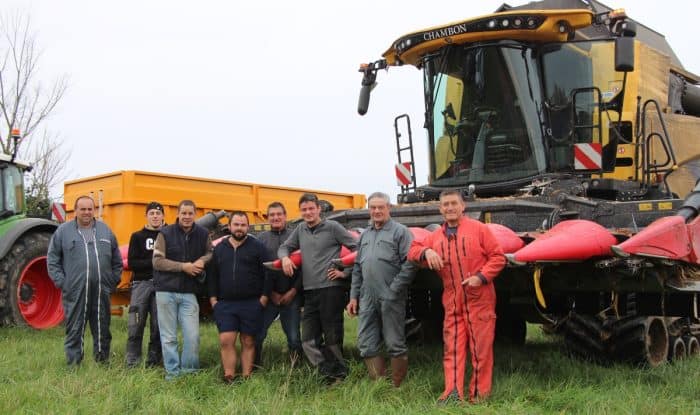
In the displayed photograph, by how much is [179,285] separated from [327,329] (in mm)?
1265

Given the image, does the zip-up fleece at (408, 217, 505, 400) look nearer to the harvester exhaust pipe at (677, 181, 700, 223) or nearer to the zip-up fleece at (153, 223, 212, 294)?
the harvester exhaust pipe at (677, 181, 700, 223)

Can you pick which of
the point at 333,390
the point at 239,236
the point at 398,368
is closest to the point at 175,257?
the point at 239,236

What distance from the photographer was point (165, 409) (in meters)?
5.08

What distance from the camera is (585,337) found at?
702cm

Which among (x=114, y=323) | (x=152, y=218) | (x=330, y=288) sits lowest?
(x=114, y=323)

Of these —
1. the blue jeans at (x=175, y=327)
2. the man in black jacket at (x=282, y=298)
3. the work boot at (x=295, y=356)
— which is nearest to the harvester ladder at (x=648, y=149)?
the man in black jacket at (x=282, y=298)

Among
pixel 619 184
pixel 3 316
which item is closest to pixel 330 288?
pixel 619 184

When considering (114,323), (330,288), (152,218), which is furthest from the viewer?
(114,323)

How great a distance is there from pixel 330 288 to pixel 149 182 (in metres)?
5.47

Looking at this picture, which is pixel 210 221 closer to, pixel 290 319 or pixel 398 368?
pixel 290 319

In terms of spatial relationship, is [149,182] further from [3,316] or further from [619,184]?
[619,184]

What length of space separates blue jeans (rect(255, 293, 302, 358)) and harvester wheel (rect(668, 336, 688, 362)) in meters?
3.56

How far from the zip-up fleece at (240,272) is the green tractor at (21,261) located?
14.2 ft

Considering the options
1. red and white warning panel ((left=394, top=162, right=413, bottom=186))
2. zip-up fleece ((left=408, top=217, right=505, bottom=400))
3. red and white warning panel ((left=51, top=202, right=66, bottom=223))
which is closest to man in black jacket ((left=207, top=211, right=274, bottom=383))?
zip-up fleece ((left=408, top=217, right=505, bottom=400))
